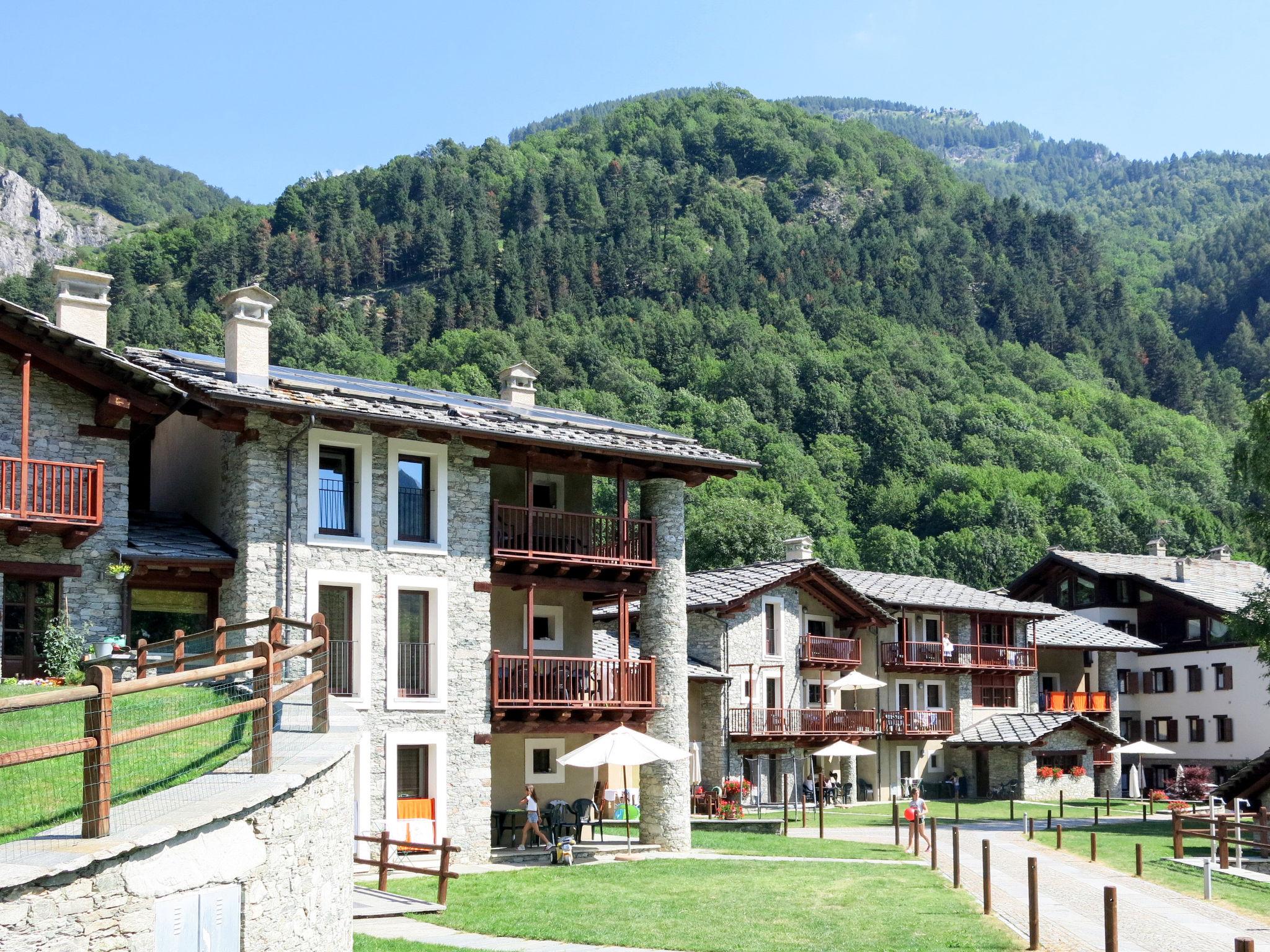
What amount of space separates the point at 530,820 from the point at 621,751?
263 centimetres

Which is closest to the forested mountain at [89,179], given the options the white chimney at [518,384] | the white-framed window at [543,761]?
the white chimney at [518,384]

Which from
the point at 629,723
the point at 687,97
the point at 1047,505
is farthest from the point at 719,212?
the point at 629,723

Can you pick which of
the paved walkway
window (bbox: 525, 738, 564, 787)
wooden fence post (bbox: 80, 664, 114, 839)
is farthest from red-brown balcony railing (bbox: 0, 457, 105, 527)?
the paved walkway

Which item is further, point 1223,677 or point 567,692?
point 1223,677

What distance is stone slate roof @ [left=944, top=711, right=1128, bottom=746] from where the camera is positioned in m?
54.0

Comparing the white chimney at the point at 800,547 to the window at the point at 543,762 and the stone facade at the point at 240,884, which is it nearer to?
the window at the point at 543,762

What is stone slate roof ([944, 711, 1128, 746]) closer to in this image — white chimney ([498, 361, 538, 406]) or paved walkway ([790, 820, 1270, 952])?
paved walkway ([790, 820, 1270, 952])

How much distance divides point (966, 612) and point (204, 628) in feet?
124

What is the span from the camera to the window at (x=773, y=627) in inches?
1940

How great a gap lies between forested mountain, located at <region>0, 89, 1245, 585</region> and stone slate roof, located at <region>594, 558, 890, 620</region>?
31659 millimetres

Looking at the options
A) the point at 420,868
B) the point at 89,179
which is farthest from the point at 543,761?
the point at 89,179

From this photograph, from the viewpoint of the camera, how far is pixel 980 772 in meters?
55.9

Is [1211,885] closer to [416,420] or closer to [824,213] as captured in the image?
[416,420]

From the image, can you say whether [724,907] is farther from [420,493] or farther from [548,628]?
[548,628]
